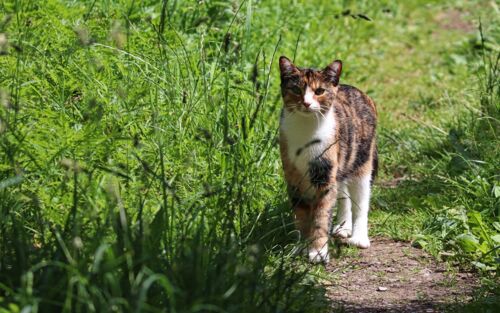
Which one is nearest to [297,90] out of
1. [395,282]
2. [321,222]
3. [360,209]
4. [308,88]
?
[308,88]

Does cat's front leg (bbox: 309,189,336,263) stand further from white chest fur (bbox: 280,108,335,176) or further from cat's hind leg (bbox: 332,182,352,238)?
cat's hind leg (bbox: 332,182,352,238)

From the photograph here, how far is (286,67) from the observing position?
5.16 m

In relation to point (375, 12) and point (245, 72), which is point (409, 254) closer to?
point (245, 72)

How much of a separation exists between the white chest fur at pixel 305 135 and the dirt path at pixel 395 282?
58 cm

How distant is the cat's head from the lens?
504cm

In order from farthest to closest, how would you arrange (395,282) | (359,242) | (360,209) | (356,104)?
1. (356,104)
2. (360,209)
3. (359,242)
4. (395,282)

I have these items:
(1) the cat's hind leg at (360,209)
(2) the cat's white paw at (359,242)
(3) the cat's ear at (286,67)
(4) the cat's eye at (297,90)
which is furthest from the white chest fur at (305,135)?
(2) the cat's white paw at (359,242)

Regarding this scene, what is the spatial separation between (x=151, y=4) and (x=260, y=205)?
250 cm

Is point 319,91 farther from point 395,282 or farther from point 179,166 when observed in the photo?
point 395,282

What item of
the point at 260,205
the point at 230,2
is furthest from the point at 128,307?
the point at 230,2

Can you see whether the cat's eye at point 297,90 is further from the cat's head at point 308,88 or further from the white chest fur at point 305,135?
the white chest fur at point 305,135

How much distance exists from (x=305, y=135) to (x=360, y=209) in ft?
2.13

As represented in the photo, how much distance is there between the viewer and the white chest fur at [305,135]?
16.6ft

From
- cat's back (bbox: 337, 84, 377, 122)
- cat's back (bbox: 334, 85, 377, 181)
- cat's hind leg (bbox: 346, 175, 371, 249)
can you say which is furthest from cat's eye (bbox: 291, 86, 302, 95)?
cat's hind leg (bbox: 346, 175, 371, 249)
